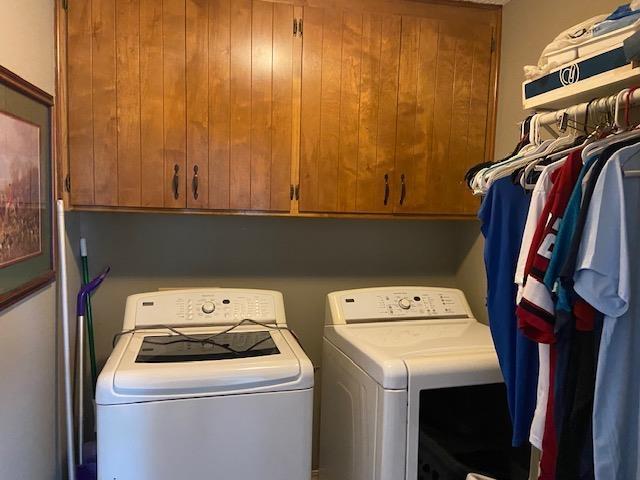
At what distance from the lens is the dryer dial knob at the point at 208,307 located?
1.97 meters

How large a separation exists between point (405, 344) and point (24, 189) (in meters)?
1.32

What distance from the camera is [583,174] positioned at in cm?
105

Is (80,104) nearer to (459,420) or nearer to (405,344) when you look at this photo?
(405,344)

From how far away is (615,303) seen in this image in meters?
0.97

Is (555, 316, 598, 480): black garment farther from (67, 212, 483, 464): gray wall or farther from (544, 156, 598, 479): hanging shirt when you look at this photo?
(67, 212, 483, 464): gray wall

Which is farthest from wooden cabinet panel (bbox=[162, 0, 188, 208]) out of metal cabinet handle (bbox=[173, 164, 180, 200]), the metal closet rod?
the metal closet rod

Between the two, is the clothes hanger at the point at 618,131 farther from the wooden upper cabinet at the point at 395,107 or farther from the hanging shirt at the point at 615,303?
the wooden upper cabinet at the point at 395,107

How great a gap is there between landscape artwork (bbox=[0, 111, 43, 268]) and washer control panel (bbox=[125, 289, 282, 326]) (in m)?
0.51

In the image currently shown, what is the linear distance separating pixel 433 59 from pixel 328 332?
126 centimetres

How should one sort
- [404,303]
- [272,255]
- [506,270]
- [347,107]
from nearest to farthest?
[506,270], [347,107], [404,303], [272,255]

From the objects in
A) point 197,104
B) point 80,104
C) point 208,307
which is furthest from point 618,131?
point 80,104

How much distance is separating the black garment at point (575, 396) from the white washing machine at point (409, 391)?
0.44 m

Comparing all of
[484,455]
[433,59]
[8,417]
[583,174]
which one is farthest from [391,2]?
[8,417]

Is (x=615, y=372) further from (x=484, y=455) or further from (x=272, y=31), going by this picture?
(x=272, y=31)
